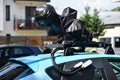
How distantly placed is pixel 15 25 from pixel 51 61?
42588 mm

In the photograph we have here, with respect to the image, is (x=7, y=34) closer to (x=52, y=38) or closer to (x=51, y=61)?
(x=52, y=38)

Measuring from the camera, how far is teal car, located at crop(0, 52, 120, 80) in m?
5.65

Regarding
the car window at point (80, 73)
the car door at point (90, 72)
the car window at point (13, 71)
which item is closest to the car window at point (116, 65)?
the car door at point (90, 72)

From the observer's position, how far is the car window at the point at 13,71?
5730 millimetres

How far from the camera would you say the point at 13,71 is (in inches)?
235

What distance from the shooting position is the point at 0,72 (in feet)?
20.5

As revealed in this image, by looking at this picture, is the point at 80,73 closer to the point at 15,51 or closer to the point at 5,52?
the point at 5,52

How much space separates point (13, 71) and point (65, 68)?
0.74 metres

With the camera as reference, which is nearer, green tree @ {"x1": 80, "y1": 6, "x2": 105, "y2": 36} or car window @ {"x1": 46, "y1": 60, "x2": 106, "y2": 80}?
car window @ {"x1": 46, "y1": 60, "x2": 106, "y2": 80}

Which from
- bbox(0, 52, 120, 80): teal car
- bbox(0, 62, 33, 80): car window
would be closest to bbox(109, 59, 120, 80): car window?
bbox(0, 52, 120, 80): teal car

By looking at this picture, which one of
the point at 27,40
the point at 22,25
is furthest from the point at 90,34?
the point at 22,25

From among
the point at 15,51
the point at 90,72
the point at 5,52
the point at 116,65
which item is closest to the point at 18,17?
the point at 15,51

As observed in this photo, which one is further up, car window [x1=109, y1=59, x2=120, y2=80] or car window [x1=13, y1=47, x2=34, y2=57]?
car window [x1=109, y1=59, x2=120, y2=80]

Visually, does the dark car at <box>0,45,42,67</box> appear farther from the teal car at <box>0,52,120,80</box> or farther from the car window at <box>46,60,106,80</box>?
the car window at <box>46,60,106,80</box>
